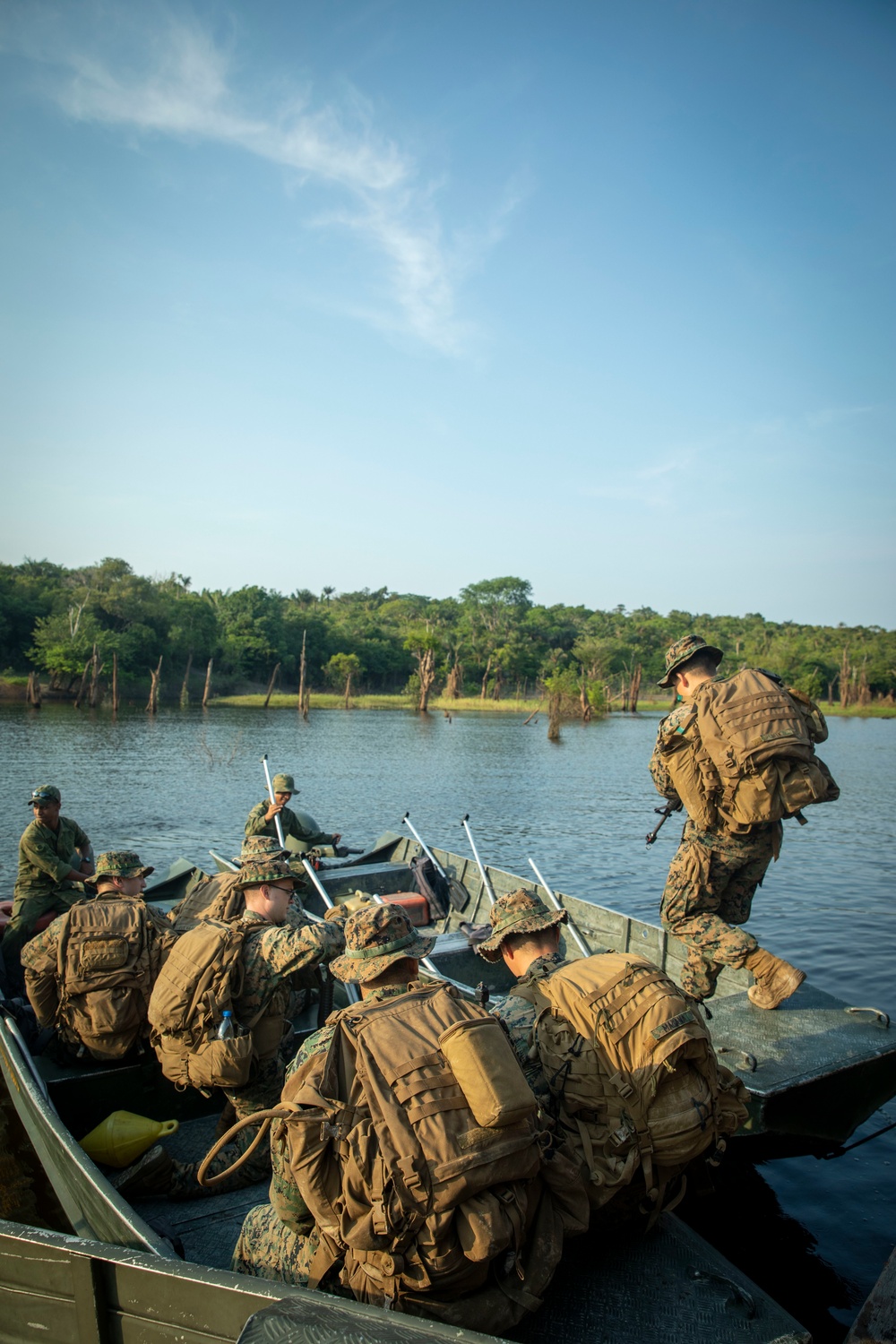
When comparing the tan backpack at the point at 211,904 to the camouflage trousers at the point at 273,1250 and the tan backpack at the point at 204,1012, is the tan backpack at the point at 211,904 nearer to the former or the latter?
the tan backpack at the point at 204,1012

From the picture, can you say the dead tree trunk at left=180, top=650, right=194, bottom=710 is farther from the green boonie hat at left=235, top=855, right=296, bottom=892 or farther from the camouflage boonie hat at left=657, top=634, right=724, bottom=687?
the camouflage boonie hat at left=657, top=634, right=724, bottom=687

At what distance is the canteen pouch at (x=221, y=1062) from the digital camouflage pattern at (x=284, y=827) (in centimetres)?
619

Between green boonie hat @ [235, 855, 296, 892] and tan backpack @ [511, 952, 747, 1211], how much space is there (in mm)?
2276

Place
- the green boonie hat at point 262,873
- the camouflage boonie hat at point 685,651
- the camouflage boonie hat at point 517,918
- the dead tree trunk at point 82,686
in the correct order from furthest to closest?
the dead tree trunk at point 82,686, the camouflage boonie hat at point 685,651, the green boonie hat at point 262,873, the camouflage boonie hat at point 517,918

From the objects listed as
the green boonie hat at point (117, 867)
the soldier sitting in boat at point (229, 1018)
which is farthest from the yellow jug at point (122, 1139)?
the green boonie hat at point (117, 867)

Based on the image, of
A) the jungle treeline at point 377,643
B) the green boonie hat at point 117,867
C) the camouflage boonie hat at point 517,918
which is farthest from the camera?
the jungle treeline at point 377,643

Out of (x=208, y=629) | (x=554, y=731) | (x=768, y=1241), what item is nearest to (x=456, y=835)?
(x=768, y=1241)

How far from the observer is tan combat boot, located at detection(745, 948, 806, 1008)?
18.7 ft

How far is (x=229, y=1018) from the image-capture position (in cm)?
460

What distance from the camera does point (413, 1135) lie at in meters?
2.61

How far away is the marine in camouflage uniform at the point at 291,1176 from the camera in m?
3.06

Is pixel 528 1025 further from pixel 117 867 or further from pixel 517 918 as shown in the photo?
pixel 117 867

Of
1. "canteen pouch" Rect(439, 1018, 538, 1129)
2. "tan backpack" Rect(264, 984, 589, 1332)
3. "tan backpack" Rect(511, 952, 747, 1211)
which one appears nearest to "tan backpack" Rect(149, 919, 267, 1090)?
"tan backpack" Rect(264, 984, 589, 1332)

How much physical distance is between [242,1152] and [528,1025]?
2.21 metres
